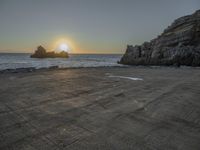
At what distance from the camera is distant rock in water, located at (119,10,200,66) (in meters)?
23.0

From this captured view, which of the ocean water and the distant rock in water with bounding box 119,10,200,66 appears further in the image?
the distant rock in water with bounding box 119,10,200,66

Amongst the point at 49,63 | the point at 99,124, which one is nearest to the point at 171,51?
the point at 49,63

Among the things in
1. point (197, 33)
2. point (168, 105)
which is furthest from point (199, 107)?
point (197, 33)

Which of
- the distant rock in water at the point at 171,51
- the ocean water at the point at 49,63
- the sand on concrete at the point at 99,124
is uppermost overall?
the distant rock in water at the point at 171,51

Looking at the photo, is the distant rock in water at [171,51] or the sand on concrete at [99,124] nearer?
the sand on concrete at [99,124]

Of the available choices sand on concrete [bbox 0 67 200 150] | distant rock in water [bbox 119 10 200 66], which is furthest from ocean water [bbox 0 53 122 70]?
sand on concrete [bbox 0 67 200 150]

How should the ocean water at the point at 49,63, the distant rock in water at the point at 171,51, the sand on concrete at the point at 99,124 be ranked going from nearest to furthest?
the sand on concrete at the point at 99,124, the ocean water at the point at 49,63, the distant rock in water at the point at 171,51

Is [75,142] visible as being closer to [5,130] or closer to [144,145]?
[144,145]

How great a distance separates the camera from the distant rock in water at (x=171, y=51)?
2305cm

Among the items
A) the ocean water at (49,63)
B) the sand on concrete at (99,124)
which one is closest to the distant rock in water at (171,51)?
the ocean water at (49,63)

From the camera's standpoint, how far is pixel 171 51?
25.4 m

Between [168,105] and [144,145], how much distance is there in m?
2.00

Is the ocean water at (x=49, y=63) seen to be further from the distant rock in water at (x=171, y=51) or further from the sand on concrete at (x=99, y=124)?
Result: the sand on concrete at (x=99, y=124)

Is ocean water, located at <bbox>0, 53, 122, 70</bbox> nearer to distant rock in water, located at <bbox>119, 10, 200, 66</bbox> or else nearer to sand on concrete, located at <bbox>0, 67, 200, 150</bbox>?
distant rock in water, located at <bbox>119, 10, 200, 66</bbox>
